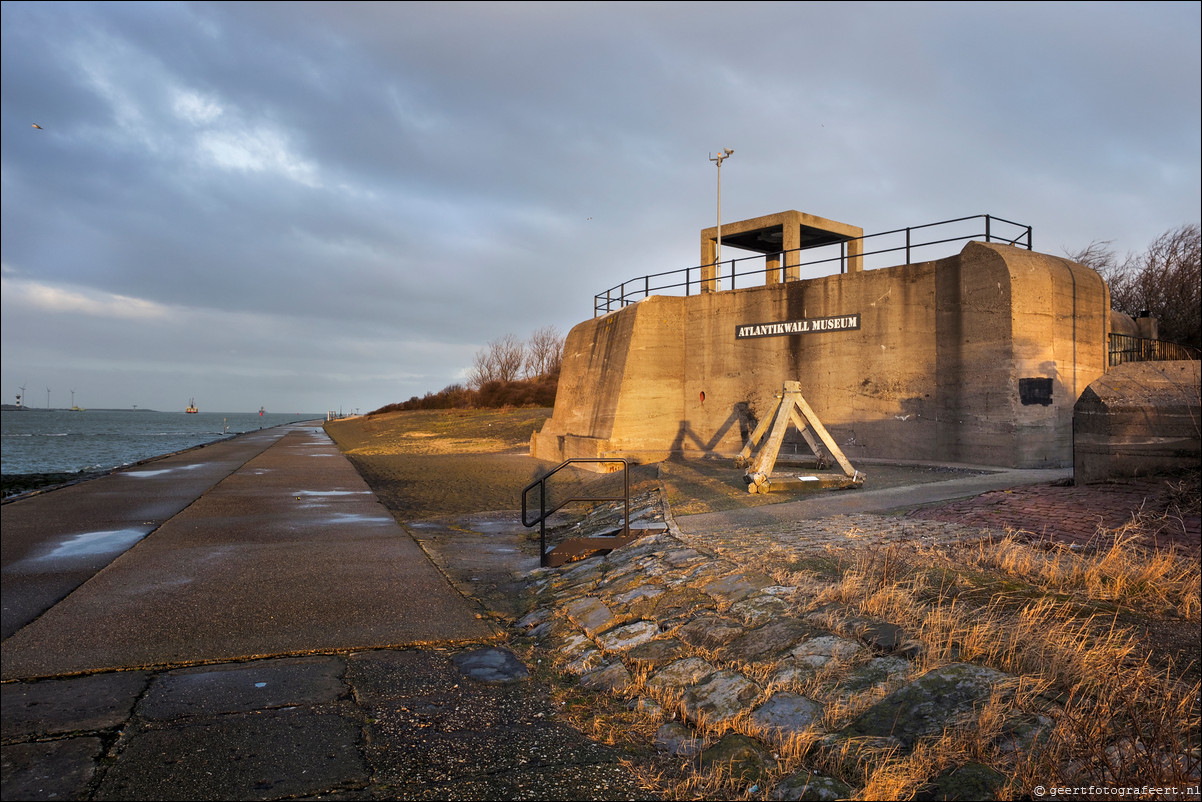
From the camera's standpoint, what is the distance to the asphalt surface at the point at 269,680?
422 centimetres

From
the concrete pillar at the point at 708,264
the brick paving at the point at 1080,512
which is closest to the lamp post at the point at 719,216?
the concrete pillar at the point at 708,264

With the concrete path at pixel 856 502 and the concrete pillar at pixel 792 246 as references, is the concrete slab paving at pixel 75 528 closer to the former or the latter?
the concrete path at pixel 856 502

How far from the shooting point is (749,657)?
18.4 ft

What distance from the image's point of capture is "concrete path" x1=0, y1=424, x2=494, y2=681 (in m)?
6.43

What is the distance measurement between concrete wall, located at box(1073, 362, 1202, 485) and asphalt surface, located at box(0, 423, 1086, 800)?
4.09 meters

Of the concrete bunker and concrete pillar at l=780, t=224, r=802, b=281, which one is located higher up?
concrete pillar at l=780, t=224, r=802, b=281

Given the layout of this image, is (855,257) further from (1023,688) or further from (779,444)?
(1023,688)

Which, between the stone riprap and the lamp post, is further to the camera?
the lamp post

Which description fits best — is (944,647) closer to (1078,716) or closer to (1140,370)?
(1078,716)

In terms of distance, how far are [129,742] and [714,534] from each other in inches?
269

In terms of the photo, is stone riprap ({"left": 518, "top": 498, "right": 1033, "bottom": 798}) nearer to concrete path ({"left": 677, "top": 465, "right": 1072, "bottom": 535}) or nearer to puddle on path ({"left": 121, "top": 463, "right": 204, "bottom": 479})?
concrete path ({"left": 677, "top": 465, "right": 1072, "bottom": 535})

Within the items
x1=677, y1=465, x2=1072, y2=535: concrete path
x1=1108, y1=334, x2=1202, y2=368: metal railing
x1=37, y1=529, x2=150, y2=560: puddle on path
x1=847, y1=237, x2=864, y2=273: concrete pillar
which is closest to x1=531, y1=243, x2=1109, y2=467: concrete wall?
x1=1108, y1=334, x2=1202, y2=368: metal railing

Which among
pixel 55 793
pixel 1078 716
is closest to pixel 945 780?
pixel 1078 716

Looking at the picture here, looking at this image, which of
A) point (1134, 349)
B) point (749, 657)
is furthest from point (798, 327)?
point (749, 657)
